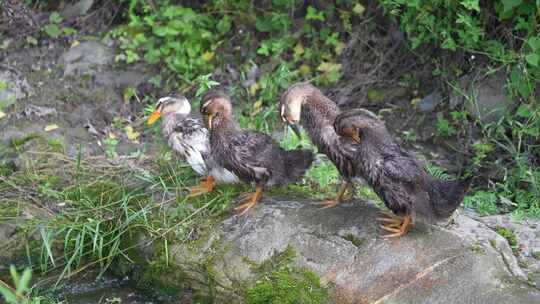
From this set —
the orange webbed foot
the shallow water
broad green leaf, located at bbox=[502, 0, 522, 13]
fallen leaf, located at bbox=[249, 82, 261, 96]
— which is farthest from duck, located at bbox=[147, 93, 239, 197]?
broad green leaf, located at bbox=[502, 0, 522, 13]

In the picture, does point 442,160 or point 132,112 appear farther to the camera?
point 132,112

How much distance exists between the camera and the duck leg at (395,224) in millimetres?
5094

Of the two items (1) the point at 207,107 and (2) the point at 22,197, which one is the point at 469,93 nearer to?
(1) the point at 207,107

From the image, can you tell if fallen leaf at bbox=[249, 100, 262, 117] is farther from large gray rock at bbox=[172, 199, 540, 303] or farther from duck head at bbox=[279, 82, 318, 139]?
large gray rock at bbox=[172, 199, 540, 303]

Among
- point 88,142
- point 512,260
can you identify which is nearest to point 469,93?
point 512,260

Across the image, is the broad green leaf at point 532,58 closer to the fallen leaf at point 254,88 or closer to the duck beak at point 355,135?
the duck beak at point 355,135

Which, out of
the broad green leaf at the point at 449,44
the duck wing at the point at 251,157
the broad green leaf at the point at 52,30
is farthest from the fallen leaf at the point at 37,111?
the broad green leaf at the point at 449,44

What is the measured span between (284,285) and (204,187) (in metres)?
1.43

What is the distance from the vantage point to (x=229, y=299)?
A: 529cm

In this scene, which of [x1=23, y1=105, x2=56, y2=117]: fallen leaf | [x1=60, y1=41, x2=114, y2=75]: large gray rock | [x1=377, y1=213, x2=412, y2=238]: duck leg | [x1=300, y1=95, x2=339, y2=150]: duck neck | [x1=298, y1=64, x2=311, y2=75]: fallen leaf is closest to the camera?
[x1=377, y1=213, x2=412, y2=238]: duck leg

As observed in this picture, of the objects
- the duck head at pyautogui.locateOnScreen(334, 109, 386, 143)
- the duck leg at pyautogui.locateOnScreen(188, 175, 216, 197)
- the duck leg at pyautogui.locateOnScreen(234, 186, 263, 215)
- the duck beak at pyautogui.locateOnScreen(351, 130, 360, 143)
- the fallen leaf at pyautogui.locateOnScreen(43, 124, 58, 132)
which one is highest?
the duck head at pyautogui.locateOnScreen(334, 109, 386, 143)

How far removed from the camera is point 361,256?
505 cm

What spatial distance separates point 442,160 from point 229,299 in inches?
123

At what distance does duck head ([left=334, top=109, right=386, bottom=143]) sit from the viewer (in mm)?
5145
